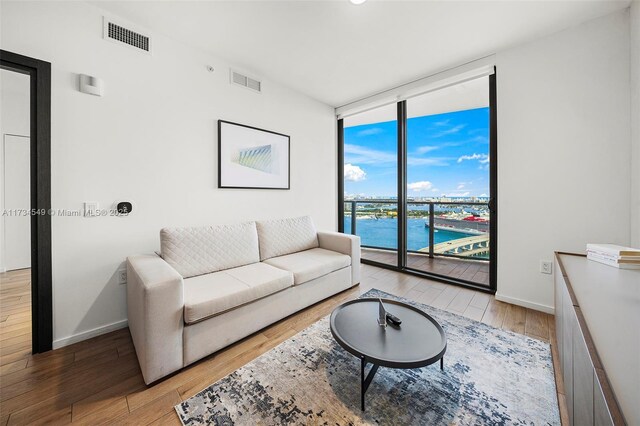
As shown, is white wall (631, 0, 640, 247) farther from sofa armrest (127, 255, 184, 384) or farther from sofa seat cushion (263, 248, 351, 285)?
sofa armrest (127, 255, 184, 384)

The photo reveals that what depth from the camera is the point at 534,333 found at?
199 centimetres

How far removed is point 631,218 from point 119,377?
3995mm

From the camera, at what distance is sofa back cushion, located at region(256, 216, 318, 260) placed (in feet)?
8.95

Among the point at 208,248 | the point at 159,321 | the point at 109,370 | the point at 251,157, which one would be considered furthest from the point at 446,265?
the point at 109,370

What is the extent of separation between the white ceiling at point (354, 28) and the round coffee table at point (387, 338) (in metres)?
2.40

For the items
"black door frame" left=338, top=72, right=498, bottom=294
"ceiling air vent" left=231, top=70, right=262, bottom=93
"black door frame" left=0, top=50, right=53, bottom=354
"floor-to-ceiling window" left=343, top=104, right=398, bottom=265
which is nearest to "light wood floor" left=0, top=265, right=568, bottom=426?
"black door frame" left=0, top=50, right=53, bottom=354

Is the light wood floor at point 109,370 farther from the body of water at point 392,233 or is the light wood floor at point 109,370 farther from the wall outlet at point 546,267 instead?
the body of water at point 392,233

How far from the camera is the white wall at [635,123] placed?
1.79 m

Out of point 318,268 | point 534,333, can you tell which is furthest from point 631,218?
point 318,268

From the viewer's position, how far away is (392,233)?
4199 mm

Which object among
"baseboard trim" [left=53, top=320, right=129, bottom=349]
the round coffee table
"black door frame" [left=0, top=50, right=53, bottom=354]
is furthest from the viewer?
"baseboard trim" [left=53, top=320, right=129, bottom=349]

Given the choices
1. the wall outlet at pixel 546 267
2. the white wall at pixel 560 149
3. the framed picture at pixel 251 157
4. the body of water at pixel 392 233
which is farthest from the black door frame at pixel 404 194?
the framed picture at pixel 251 157

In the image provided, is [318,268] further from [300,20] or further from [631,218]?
[631,218]

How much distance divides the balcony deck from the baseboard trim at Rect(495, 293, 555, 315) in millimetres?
257
